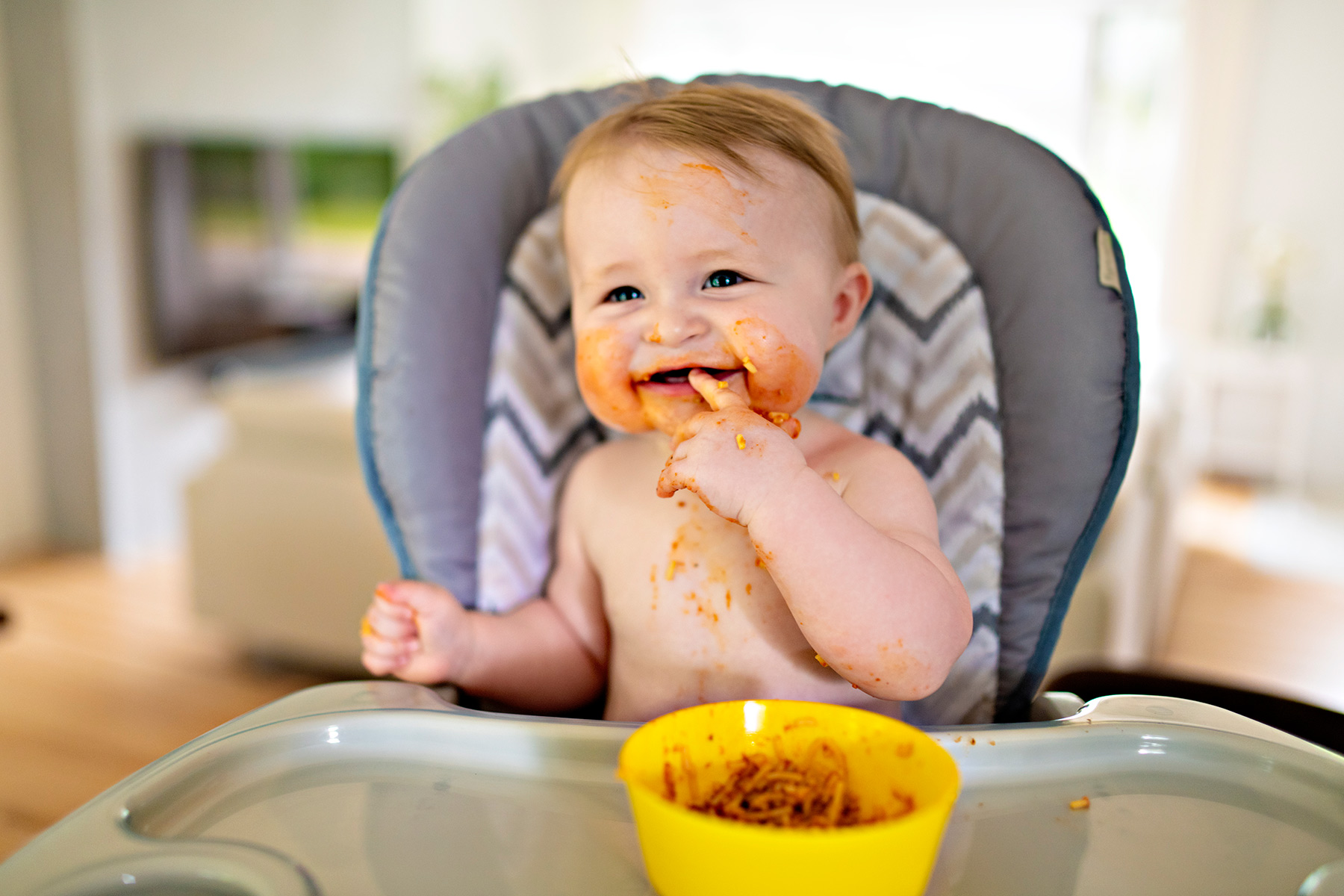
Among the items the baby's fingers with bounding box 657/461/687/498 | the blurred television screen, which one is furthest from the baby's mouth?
the blurred television screen

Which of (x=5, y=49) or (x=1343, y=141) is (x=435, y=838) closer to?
(x=5, y=49)

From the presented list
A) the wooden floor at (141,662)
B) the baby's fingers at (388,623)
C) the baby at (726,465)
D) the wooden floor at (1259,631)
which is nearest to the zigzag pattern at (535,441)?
the baby at (726,465)

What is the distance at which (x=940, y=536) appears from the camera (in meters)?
0.85

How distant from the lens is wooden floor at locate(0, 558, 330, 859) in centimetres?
183

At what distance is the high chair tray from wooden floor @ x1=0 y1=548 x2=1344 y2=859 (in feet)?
3.99

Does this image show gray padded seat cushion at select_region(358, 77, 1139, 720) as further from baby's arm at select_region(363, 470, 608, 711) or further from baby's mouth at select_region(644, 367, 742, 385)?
baby's mouth at select_region(644, 367, 742, 385)

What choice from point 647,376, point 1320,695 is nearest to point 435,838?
point 647,376

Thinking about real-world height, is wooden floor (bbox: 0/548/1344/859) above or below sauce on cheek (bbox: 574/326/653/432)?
below

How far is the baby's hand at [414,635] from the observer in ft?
2.53

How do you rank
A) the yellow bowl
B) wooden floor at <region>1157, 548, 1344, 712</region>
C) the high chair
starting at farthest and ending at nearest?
wooden floor at <region>1157, 548, 1344, 712</region>, the high chair, the yellow bowl

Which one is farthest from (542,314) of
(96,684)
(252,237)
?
(252,237)

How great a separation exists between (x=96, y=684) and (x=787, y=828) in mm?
2233

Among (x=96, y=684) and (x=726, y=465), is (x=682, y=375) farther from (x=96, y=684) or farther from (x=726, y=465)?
(x=96, y=684)

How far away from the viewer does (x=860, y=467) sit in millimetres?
781
